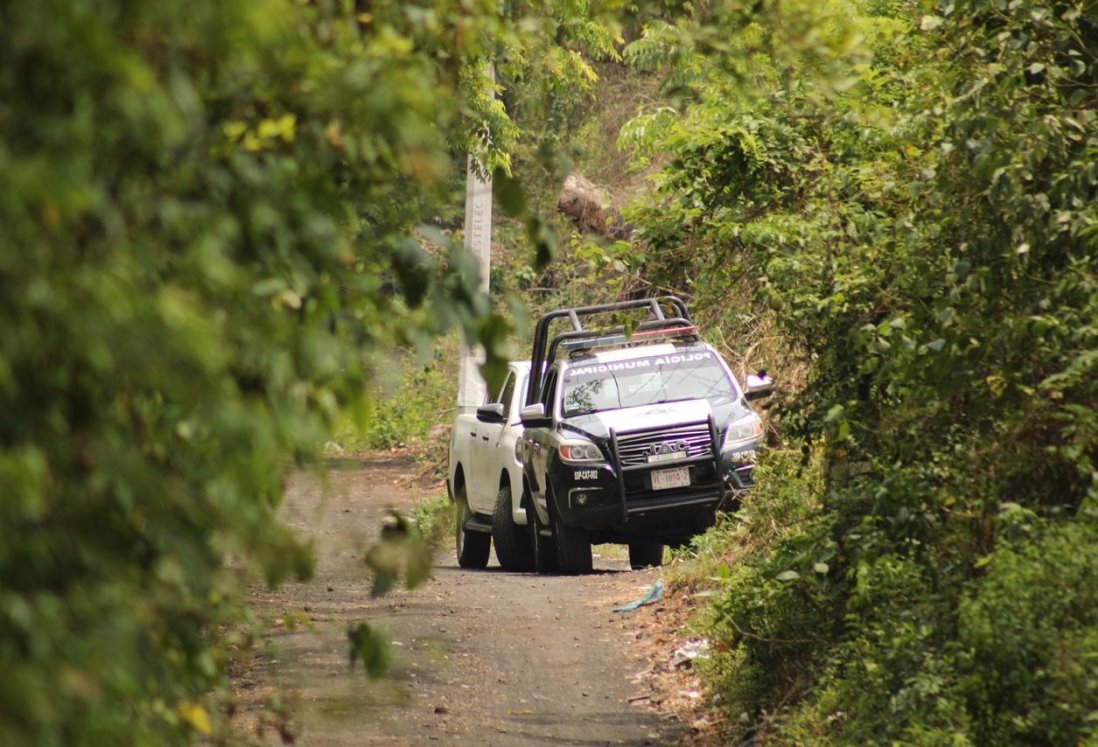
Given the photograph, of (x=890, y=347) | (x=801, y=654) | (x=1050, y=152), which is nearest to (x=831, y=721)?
(x=801, y=654)

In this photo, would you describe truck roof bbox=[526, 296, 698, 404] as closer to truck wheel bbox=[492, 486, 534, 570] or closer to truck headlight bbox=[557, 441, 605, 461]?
truck headlight bbox=[557, 441, 605, 461]

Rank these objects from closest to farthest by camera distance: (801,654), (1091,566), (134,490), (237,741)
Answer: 1. (134,490)
2. (237,741)
3. (1091,566)
4. (801,654)

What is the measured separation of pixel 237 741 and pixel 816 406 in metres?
4.66

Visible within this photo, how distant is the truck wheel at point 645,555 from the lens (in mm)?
16016

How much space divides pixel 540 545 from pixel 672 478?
6.36 feet

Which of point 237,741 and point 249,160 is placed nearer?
point 249,160

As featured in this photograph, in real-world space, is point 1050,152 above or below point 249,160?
above

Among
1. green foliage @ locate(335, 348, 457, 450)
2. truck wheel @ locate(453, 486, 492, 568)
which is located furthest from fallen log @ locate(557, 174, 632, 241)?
truck wheel @ locate(453, 486, 492, 568)

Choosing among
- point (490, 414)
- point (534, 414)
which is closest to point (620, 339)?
point (490, 414)

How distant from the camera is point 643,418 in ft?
46.0

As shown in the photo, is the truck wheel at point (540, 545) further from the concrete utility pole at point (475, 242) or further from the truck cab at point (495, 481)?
the concrete utility pole at point (475, 242)

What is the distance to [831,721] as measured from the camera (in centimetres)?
698

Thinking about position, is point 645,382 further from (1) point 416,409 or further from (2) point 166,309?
(1) point 416,409

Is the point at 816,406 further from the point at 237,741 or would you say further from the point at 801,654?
the point at 237,741
